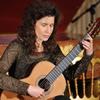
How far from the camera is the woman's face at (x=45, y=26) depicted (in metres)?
1.87

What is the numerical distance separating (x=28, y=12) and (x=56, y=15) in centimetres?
15

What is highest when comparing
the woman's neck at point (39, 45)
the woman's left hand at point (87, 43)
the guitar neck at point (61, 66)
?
the woman's neck at point (39, 45)

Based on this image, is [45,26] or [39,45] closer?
[45,26]

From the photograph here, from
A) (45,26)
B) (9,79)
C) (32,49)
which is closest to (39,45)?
(32,49)

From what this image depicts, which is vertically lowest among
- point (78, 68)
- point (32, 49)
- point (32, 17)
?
point (78, 68)

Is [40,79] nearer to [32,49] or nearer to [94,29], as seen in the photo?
[32,49]

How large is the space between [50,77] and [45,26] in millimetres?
270

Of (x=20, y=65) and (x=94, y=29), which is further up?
(x=94, y=29)

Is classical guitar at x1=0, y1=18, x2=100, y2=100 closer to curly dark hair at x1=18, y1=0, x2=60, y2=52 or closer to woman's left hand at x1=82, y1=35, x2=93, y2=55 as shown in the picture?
woman's left hand at x1=82, y1=35, x2=93, y2=55

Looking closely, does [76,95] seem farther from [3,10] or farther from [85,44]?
[3,10]

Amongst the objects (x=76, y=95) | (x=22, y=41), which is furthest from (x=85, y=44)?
(x=76, y=95)

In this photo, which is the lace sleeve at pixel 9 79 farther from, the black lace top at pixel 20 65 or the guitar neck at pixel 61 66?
the guitar neck at pixel 61 66

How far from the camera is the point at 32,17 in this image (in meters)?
1.92

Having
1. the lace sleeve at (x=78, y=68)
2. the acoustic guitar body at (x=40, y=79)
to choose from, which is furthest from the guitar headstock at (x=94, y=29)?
the acoustic guitar body at (x=40, y=79)
